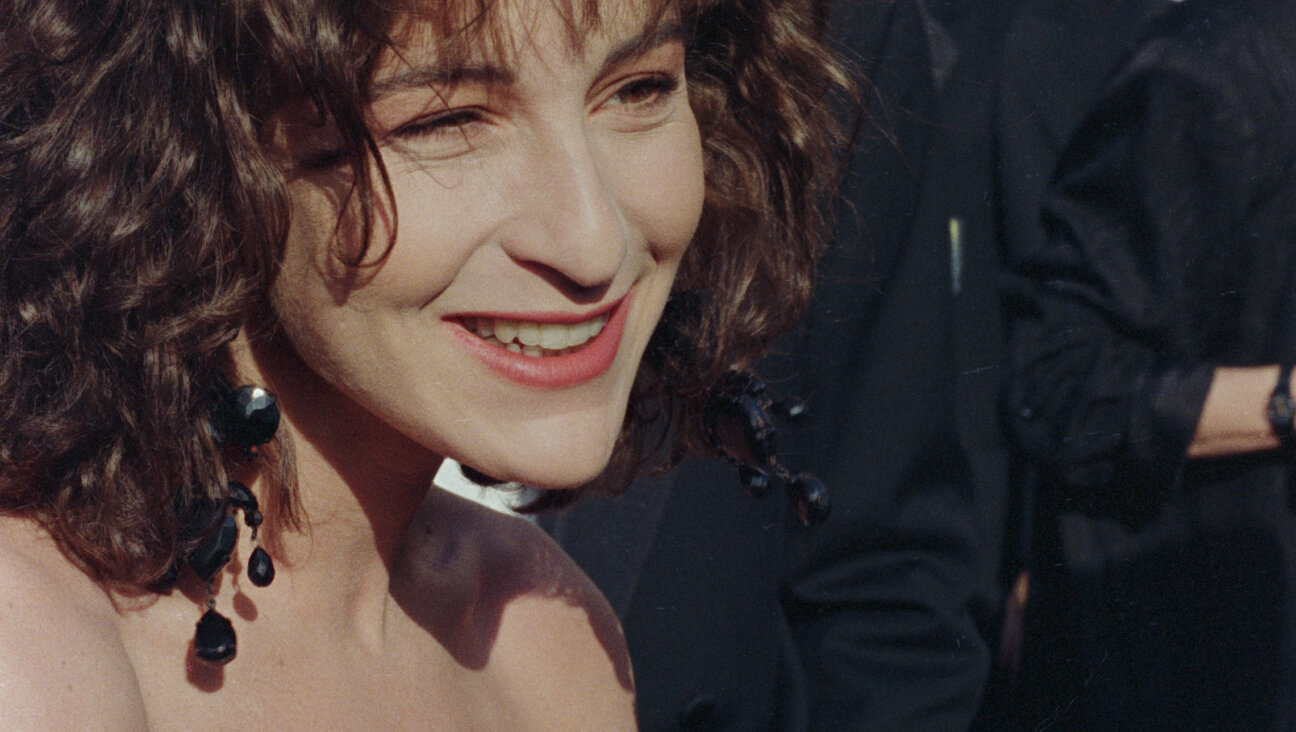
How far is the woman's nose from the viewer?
1092mm

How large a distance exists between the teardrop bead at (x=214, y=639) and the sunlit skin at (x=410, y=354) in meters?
0.03

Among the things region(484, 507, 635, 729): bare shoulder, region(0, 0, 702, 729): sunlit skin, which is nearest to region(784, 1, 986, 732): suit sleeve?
region(484, 507, 635, 729): bare shoulder

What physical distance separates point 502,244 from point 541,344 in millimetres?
109

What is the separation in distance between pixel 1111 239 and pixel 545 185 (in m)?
1.13

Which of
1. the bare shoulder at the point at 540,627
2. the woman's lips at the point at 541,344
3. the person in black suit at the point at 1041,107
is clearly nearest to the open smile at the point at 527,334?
the woman's lips at the point at 541,344

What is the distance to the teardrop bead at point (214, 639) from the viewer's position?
1.13m

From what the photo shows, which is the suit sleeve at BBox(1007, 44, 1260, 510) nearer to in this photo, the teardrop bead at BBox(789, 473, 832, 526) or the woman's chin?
the teardrop bead at BBox(789, 473, 832, 526)

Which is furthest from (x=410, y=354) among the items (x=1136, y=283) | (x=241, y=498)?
(x=1136, y=283)

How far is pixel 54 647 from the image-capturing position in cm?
98

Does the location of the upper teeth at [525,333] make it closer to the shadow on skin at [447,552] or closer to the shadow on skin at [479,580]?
the shadow on skin at [447,552]

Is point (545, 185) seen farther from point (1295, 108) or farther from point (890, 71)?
point (1295, 108)

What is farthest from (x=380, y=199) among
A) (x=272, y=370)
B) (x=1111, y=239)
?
(x=1111, y=239)

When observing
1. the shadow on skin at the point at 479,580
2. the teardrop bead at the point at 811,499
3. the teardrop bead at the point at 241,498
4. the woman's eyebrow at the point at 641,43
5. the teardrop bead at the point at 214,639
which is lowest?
the shadow on skin at the point at 479,580

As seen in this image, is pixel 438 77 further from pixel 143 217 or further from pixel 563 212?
pixel 143 217
